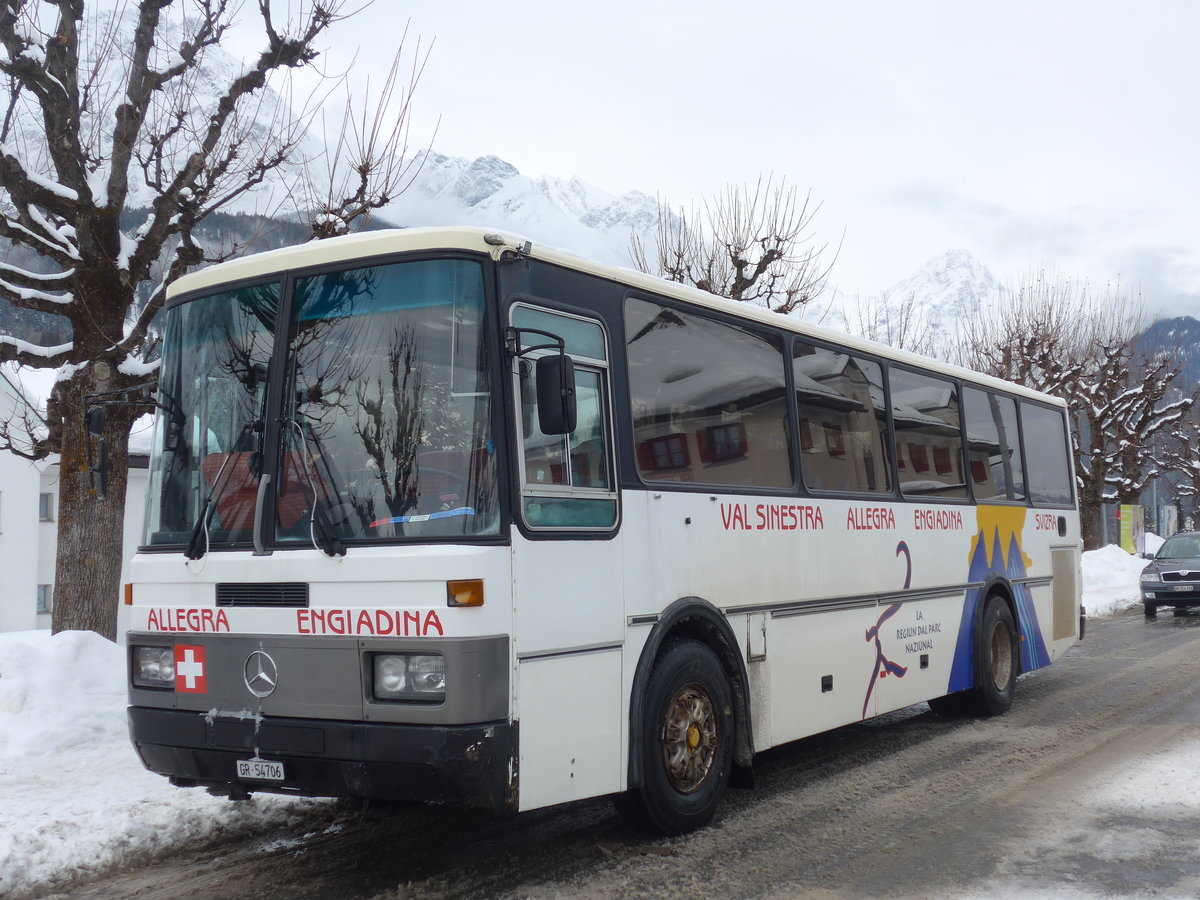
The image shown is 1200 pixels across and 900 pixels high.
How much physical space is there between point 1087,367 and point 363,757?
37192mm

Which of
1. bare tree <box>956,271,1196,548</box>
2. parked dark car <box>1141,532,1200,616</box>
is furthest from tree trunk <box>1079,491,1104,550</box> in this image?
parked dark car <box>1141,532,1200,616</box>

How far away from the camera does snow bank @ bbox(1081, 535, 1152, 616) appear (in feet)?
80.7

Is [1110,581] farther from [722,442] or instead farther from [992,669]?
[722,442]

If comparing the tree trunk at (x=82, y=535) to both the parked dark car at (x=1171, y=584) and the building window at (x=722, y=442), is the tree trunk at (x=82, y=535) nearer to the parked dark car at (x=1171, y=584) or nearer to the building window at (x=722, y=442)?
the building window at (x=722, y=442)

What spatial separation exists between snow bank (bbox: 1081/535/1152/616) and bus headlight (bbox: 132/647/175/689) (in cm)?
2058

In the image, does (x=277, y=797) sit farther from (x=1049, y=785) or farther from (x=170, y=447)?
(x=1049, y=785)

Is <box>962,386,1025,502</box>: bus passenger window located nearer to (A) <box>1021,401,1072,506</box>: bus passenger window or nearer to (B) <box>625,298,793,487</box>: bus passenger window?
(A) <box>1021,401,1072,506</box>: bus passenger window

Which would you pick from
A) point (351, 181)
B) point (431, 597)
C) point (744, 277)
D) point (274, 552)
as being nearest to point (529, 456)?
point (431, 597)

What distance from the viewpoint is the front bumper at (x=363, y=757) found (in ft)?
16.0

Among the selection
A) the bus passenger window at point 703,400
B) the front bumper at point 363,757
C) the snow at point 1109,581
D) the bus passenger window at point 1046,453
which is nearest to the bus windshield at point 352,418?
the front bumper at point 363,757

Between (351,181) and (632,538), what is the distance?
7224mm

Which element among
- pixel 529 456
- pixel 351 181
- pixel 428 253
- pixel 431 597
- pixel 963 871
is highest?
pixel 351 181

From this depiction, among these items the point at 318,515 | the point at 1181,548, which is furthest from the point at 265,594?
the point at 1181,548

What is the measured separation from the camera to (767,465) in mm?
7379
